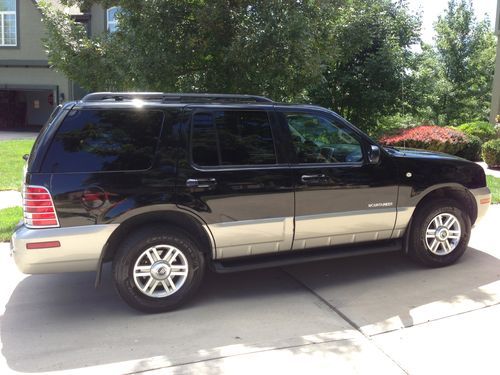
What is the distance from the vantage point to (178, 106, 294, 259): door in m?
4.48

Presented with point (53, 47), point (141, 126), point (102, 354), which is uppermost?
point (53, 47)

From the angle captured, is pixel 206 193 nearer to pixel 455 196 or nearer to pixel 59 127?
pixel 59 127

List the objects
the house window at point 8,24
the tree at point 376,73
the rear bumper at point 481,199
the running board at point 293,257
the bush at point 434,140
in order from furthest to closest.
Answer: the house window at point 8,24, the tree at point 376,73, the bush at point 434,140, the rear bumper at point 481,199, the running board at point 293,257

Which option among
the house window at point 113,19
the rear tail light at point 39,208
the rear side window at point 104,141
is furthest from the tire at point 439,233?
the house window at point 113,19

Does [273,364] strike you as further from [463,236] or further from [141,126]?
[463,236]

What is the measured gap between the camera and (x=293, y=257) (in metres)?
4.92

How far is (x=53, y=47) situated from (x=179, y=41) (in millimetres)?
2047

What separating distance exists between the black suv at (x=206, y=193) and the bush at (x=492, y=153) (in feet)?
26.8

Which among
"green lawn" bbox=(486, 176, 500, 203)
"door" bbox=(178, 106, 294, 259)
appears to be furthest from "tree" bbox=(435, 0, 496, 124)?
"door" bbox=(178, 106, 294, 259)

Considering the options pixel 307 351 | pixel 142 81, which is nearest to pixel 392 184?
pixel 307 351

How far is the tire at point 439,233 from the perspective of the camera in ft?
17.7

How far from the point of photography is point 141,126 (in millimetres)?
4414

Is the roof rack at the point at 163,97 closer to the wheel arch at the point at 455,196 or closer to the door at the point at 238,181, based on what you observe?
the door at the point at 238,181

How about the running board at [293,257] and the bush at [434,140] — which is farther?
the bush at [434,140]
